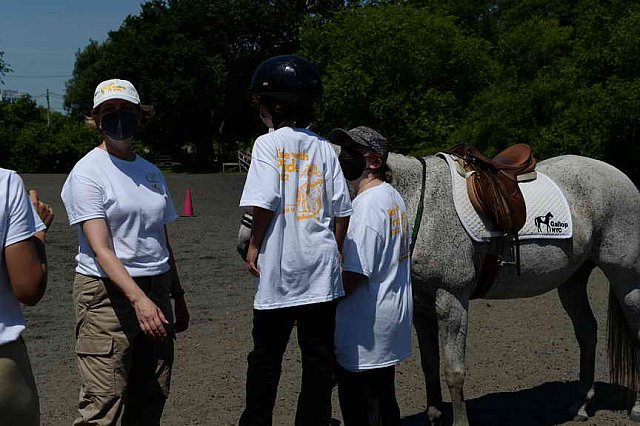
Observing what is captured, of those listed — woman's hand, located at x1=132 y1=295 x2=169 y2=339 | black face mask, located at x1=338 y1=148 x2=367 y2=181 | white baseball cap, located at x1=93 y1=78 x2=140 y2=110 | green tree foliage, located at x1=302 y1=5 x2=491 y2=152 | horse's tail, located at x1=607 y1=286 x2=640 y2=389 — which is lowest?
horse's tail, located at x1=607 y1=286 x2=640 y2=389

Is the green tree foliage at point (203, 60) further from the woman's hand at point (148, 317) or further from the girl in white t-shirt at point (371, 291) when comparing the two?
the woman's hand at point (148, 317)

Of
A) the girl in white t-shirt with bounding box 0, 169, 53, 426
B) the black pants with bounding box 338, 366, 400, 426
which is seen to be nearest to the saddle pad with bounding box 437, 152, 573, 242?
the black pants with bounding box 338, 366, 400, 426

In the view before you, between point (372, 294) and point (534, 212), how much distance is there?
1815mm

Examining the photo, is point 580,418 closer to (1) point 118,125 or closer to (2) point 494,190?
(2) point 494,190

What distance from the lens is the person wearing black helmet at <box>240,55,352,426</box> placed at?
117 inches

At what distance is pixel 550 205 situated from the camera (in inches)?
187

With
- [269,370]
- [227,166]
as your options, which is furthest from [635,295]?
[227,166]

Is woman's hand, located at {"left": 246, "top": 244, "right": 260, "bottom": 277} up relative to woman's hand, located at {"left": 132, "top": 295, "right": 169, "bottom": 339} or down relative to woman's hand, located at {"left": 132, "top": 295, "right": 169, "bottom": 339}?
up

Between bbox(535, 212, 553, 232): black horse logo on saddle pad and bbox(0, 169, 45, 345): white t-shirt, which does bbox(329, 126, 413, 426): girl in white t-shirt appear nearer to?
bbox(0, 169, 45, 345): white t-shirt

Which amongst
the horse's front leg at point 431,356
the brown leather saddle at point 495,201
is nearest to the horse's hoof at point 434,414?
the horse's front leg at point 431,356

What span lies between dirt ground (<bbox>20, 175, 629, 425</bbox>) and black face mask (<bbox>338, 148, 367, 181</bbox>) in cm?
213

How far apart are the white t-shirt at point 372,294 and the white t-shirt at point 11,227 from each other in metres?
1.39

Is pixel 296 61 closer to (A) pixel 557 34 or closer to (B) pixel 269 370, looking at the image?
(B) pixel 269 370

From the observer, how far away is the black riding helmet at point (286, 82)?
9.82 ft
